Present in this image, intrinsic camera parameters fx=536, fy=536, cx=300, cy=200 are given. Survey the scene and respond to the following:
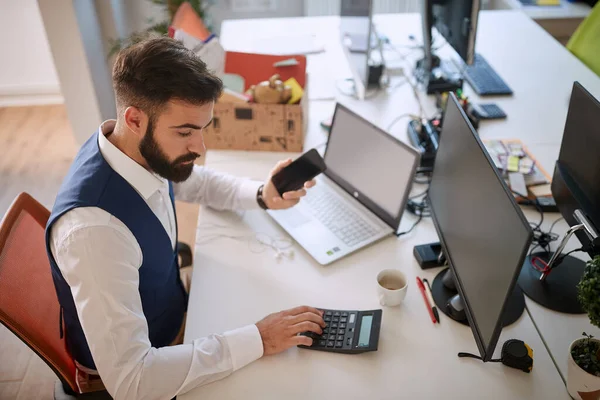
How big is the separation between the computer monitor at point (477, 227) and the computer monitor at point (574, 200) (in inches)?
3.7

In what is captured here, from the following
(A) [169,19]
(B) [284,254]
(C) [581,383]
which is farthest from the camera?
(A) [169,19]

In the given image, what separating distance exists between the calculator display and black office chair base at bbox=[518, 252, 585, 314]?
1.44ft

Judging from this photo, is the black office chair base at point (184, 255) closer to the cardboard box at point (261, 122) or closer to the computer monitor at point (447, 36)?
the cardboard box at point (261, 122)

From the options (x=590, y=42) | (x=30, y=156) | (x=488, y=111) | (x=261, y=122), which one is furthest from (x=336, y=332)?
(x=30, y=156)

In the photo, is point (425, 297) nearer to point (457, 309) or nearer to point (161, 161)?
point (457, 309)

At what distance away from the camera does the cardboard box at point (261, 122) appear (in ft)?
6.22

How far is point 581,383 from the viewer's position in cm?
112

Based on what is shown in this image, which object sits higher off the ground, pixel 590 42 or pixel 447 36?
pixel 447 36

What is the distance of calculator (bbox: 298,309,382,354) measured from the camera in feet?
4.15

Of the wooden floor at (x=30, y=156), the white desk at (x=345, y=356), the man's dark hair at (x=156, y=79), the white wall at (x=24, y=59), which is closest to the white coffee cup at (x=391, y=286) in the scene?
the white desk at (x=345, y=356)

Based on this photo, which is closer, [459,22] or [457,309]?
[457,309]

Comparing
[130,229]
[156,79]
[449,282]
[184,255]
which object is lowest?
[184,255]

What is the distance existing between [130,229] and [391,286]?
0.67 meters

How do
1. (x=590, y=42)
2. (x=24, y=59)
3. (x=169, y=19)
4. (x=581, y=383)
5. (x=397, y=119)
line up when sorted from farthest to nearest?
(x=24, y=59)
(x=169, y=19)
(x=590, y=42)
(x=397, y=119)
(x=581, y=383)
